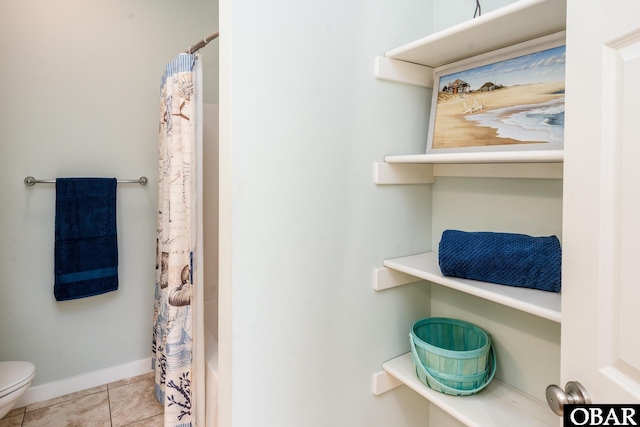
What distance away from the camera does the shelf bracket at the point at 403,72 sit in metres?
1.19

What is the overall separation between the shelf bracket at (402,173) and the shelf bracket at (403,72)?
284mm

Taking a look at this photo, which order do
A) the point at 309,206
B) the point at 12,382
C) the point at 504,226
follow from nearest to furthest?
the point at 309,206 < the point at 504,226 < the point at 12,382

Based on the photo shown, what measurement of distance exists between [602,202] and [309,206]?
0.70 meters

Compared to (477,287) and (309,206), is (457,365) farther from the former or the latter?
(309,206)

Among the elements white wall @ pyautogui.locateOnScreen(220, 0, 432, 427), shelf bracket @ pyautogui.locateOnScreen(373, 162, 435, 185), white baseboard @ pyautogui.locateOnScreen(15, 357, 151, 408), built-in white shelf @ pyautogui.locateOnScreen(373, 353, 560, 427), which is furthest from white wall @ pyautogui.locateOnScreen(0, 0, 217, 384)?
built-in white shelf @ pyautogui.locateOnScreen(373, 353, 560, 427)

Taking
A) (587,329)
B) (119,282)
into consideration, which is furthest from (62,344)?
(587,329)

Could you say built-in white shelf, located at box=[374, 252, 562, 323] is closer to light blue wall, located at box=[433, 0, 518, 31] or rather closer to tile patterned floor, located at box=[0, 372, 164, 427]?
light blue wall, located at box=[433, 0, 518, 31]

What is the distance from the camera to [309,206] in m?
1.10

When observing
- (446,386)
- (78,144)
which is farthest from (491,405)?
(78,144)

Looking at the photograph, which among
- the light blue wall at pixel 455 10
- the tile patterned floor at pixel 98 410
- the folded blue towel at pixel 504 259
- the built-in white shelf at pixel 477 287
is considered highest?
the light blue wall at pixel 455 10

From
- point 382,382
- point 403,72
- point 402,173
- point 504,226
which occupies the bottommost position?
→ point 382,382

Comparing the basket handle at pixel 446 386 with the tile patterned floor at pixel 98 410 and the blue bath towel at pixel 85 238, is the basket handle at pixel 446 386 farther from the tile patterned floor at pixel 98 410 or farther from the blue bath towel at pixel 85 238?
the blue bath towel at pixel 85 238

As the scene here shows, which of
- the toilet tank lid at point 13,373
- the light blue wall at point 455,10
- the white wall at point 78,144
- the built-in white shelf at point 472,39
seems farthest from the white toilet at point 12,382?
the light blue wall at point 455,10

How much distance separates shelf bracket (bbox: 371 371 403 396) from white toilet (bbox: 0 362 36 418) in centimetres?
152
